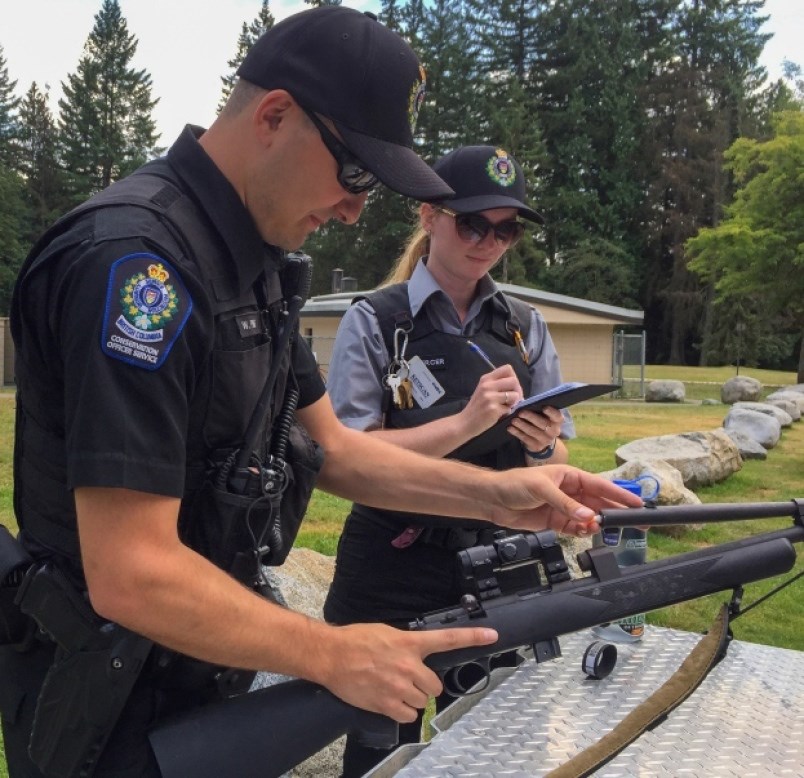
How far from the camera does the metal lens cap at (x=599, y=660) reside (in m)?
2.33

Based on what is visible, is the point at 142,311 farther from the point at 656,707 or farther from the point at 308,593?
the point at 308,593

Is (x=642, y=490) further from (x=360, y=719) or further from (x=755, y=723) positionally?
(x=360, y=719)

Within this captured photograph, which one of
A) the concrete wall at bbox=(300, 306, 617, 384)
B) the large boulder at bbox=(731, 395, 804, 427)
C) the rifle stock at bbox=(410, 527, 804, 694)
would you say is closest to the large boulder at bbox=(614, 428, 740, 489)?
the large boulder at bbox=(731, 395, 804, 427)

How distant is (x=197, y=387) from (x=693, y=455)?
9.81 metres

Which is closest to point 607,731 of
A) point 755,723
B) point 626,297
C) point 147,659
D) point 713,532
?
point 755,723

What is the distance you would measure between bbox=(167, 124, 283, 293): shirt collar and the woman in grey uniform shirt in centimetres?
126

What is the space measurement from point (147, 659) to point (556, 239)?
51605mm

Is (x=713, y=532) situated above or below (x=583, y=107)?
below

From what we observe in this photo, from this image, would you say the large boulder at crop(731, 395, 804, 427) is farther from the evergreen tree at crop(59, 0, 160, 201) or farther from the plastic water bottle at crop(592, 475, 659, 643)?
the evergreen tree at crop(59, 0, 160, 201)

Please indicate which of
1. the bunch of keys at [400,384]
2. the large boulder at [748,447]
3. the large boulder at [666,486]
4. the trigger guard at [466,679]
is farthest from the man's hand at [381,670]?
the large boulder at [748,447]

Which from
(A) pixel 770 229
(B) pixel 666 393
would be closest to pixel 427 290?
(B) pixel 666 393

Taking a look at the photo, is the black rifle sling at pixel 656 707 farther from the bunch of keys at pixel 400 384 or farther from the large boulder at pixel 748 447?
the large boulder at pixel 748 447

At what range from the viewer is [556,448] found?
10.3 ft

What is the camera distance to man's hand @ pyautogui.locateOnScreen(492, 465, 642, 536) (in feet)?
7.70
